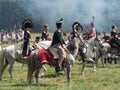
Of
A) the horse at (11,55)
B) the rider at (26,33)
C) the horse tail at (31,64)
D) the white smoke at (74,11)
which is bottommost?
the horse tail at (31,64)

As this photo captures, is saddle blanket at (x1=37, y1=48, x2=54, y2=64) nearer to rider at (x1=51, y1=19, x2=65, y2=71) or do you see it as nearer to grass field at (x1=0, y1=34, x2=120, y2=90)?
rider at (x1=51, y1=19, x2=65, y2=71)

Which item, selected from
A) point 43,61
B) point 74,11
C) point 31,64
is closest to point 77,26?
point 43,61

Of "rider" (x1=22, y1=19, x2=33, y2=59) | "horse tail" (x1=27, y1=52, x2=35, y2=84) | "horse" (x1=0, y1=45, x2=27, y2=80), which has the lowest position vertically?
"horse tail" (x1=27, y1=52, x2=35, y2=84)

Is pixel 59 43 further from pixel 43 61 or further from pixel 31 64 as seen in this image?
pixel 31 64

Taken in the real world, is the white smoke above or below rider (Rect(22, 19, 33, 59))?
above

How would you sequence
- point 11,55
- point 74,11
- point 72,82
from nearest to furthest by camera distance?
1. point 72,82
2. point 11,55
3. point 74,11

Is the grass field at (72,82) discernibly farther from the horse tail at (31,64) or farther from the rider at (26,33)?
the rider at (26,33)

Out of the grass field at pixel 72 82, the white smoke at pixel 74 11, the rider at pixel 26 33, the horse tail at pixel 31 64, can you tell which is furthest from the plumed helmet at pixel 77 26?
the white smoke at pixel 74 11

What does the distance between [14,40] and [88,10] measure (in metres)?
75.7

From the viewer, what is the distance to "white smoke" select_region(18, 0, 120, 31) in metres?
136

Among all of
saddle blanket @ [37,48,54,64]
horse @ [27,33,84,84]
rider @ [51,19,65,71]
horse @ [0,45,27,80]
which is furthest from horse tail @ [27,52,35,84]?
horse @ [0,45,27,80]

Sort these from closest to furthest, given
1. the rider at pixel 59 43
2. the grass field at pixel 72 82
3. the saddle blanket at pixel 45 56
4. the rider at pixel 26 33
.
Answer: the grass field at pixel 72 82 → the saddle blanket at pixel 45 56 → the rider at pixel 59 43 → the rider at pixel 26 33

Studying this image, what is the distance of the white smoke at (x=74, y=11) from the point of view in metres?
136

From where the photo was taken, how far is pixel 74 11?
154250 mm
